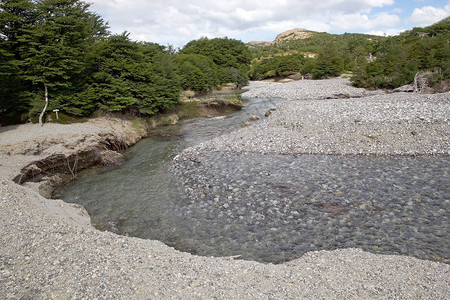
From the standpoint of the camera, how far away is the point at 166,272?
20.0 ft

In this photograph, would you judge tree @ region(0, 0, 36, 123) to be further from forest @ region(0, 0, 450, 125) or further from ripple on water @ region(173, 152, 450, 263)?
ripple on water @ region(173, 152, 450, 263)

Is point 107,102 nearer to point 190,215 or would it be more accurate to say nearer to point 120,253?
point 190,215

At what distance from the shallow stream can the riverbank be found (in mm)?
1075

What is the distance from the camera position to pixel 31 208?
9125 mm

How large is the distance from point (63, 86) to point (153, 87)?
7.83 m

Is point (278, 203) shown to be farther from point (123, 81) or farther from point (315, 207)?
point (123, 81)

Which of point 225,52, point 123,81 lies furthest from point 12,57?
point 225,52

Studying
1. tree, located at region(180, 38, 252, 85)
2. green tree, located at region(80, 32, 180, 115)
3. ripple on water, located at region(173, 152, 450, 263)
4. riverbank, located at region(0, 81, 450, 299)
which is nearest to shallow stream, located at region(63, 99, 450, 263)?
ripple on water, located at region(173, 152, 450, 263)

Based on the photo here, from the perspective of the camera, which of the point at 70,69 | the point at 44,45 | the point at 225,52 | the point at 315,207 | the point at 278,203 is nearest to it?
the point at 315,207

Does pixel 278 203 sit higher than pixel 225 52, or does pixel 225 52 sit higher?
pixel 225 52

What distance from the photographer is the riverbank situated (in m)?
5.32

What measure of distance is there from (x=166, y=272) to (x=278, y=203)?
18.1 ft

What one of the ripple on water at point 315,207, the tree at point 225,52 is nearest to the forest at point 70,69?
the ripple on water at point 315,207

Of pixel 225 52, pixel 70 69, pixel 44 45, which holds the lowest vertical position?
pixel 70 69
